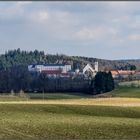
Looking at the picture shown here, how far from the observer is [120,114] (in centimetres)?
4322

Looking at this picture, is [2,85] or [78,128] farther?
[2,85]

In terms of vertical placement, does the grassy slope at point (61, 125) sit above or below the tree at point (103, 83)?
below

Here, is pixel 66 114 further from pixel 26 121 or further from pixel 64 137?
pixel 64 137

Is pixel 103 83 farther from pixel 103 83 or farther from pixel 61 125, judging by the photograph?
pixel 61 125

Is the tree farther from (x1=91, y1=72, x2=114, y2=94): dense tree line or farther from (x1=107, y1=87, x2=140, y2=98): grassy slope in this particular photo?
(x1=107, y1=87, x2=140, y2=98): grassy slope

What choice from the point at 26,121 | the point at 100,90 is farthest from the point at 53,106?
the point at 100,90

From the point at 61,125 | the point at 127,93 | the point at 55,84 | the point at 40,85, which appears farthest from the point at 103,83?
the point at 61,125

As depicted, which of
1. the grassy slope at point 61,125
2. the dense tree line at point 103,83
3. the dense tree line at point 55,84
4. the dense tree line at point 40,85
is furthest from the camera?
the dense tree line at point 40,85

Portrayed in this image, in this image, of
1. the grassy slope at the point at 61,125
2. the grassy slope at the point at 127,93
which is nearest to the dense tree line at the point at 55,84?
the grassy slope at the point at 127,93

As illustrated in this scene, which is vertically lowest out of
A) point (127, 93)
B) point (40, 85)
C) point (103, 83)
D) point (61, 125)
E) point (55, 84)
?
point (61, 125)

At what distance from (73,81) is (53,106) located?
95376 millimetres

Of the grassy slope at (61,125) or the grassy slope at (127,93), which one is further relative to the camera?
the grassy slope at (127,93)

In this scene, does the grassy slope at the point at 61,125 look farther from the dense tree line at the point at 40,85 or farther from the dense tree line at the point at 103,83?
the dense tree line at the point at 40,85

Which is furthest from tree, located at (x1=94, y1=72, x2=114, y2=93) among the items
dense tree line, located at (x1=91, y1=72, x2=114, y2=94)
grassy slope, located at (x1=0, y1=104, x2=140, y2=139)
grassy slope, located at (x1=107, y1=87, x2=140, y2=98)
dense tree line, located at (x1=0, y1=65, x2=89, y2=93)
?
grassy slope, located at (x1=0, y1=104, x2=140, y2=139)
